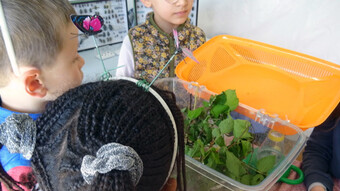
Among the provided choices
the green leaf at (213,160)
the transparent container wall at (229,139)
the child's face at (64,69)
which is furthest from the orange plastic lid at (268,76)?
the child's face at (64,69)

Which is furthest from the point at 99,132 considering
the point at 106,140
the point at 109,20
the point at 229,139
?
the point at 109,20

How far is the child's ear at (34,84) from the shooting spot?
38 cm

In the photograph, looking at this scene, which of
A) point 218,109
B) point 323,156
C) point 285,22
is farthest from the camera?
point 285,22

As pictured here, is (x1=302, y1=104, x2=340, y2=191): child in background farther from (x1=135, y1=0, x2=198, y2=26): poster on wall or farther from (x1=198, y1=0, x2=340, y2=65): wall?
(x1=135, y1=0, x2=198, y2=26): poster on wall

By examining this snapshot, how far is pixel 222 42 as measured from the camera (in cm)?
97

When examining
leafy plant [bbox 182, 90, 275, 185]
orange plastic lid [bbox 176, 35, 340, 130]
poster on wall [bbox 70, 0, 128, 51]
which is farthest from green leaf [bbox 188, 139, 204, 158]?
poster on wall [bbox 70, 0, 128, 51]

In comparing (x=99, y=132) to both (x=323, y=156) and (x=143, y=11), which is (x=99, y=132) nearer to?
(x=323, y=156)

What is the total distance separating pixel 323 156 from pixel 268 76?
0.32 meters

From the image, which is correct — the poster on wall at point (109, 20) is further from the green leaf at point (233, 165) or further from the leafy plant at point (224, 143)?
the green leaf at point (233, 165)

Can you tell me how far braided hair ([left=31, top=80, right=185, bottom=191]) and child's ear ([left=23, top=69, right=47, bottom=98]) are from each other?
0.06 m

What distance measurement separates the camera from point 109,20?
51.2 inches

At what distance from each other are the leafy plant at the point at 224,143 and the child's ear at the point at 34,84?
35 cm

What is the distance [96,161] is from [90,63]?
3.02 ft

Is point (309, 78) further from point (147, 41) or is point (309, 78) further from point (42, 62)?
point (42, 62)
